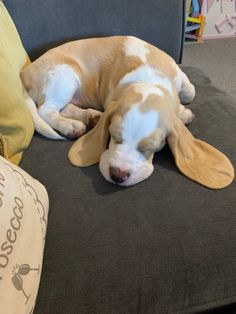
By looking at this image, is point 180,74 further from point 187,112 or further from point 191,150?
point 191,150

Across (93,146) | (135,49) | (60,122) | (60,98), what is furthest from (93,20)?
(93,146)

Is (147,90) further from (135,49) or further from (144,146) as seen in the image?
(135,49)

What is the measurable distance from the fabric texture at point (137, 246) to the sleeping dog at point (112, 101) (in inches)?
3.4

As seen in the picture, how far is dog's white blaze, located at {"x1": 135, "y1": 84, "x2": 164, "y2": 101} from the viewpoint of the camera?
3.50 ft

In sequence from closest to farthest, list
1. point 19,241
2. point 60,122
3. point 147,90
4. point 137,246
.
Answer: point 19,241, point 137,246, point 147,90, point 60,122

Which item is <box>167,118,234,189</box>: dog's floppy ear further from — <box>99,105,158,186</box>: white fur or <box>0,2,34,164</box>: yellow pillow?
<box>0,2,34,164</box>: yellow pillow

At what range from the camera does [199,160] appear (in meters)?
1.03

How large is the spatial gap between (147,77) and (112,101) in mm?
153

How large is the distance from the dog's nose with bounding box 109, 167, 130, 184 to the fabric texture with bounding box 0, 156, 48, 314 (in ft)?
0.76

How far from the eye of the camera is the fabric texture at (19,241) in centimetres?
64

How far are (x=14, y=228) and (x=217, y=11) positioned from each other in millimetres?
3249

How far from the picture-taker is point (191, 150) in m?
1.05

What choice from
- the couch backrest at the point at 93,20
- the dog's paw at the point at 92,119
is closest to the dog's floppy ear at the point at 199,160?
the dog's paw at the point at 92,119

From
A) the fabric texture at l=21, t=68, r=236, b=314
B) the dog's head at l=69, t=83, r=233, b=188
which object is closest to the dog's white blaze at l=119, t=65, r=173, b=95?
the dog's head at l=69, t=83, r=233, b=188
